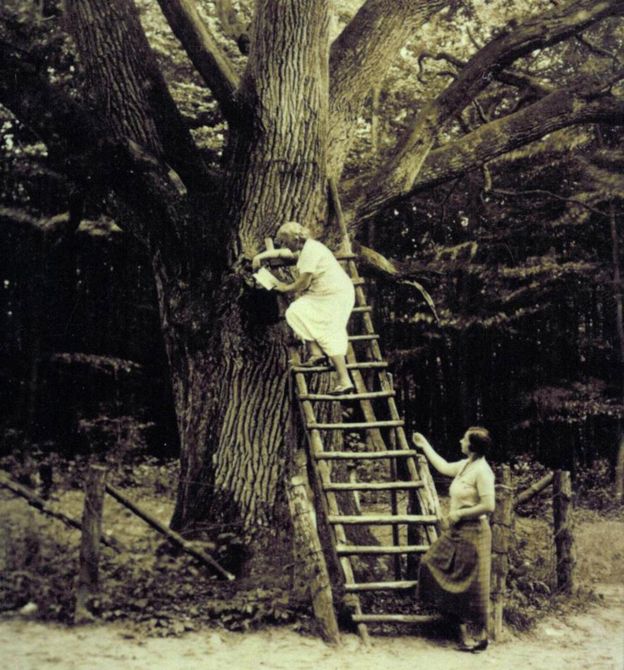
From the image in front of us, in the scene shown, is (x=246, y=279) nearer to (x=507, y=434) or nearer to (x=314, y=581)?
(x=314, y=581)

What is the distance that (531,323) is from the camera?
14.2 m

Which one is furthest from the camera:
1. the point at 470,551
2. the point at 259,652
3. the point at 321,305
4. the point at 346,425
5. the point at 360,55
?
the point at 360,55

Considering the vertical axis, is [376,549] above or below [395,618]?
above

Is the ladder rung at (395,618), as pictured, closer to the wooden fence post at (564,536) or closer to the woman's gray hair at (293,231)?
the wooden fence post at (564,536)

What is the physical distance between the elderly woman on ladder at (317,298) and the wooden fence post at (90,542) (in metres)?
2.10

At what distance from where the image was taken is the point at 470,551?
5.74 metres

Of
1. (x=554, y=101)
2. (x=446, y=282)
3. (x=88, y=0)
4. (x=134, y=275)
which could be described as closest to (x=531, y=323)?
(x=446, y=282)

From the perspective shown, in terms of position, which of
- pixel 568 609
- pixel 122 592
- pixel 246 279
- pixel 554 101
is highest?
pixel 554 101

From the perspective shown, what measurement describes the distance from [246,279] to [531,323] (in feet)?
27.3

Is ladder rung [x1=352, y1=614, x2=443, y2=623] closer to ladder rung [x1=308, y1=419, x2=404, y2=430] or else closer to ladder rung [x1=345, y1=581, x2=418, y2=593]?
ladder rung [x1=345, y1=581, x2=418, y2=593]

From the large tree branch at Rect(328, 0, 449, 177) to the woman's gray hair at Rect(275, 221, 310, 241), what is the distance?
1507 mm

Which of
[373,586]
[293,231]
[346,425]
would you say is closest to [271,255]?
[293,231]

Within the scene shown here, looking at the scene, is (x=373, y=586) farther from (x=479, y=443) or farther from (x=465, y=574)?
(x=479, y=443)

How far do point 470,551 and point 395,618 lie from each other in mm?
745
